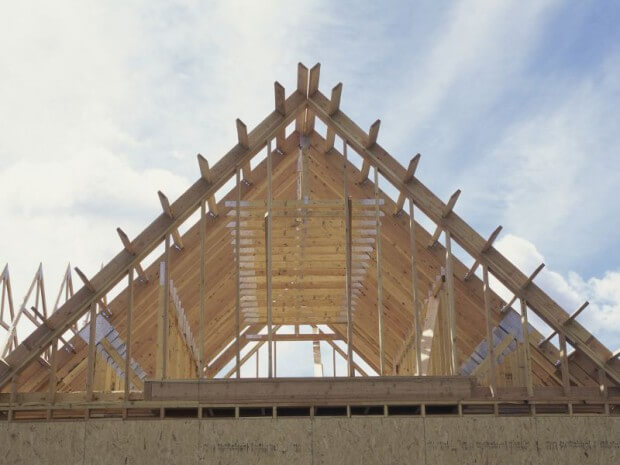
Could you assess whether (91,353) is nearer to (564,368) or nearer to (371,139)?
(371,139)

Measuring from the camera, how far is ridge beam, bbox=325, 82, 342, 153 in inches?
608

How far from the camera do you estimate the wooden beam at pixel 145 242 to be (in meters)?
14.3

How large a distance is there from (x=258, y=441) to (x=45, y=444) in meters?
3.35

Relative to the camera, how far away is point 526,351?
48.0 feet

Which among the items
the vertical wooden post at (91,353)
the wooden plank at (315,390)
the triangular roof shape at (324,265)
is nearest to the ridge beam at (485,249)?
the triangular roof shape at (324,265)

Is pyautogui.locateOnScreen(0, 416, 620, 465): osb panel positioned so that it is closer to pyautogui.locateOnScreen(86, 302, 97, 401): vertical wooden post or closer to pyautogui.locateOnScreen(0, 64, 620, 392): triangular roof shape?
pyautogui.locateOnScreen(86, 302, 97, 401): vertical wooden post

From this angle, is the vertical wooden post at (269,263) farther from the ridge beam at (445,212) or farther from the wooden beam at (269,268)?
the ridge beam at (445,212)

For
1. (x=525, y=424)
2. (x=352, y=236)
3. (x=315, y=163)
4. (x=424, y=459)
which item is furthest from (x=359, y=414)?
(x=315, y=163)

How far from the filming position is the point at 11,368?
14242 mm

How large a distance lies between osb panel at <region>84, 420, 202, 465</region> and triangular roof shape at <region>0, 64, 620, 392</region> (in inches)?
44.8

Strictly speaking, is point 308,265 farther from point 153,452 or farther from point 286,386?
point 153,452

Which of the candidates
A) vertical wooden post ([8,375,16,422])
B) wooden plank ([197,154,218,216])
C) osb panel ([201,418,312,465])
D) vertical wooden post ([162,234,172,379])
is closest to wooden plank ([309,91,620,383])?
wooden plank ([197,154,218,216])

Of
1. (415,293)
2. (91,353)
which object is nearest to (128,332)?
(91,353)

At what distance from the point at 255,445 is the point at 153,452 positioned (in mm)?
1588
